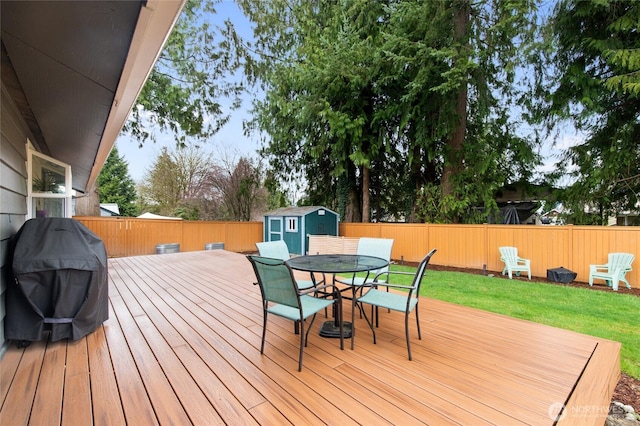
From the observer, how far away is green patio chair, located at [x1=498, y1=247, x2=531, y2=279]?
6464mm

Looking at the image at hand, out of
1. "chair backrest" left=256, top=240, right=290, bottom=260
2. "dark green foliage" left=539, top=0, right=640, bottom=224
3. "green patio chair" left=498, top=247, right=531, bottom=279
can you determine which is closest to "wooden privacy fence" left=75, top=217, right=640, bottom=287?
"green patio chair" left=498, top=247, right=531, bottom=279

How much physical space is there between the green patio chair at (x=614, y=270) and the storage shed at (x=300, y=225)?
706 centimetres

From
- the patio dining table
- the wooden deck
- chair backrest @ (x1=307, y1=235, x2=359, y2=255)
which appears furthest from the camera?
chair backrest @ (x1=307, y1=235, x2=359, y2=255)

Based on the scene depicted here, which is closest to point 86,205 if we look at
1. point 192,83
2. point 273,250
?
point 192,83

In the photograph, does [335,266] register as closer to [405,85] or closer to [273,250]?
[273,250]

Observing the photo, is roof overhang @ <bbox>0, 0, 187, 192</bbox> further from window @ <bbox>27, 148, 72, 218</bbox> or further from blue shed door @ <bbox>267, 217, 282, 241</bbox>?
blue shed door @ <bbox>267, 217, 282, 241</bbox>

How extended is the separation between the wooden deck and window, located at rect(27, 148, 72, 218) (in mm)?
1898

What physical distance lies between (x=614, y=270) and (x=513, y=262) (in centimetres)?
162

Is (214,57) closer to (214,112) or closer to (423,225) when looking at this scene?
(214,112)

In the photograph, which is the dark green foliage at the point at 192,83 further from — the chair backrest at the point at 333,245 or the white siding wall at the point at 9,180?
the white siding wall at the point at 9,180

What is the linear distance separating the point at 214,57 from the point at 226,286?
784cm

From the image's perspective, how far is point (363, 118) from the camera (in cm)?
963

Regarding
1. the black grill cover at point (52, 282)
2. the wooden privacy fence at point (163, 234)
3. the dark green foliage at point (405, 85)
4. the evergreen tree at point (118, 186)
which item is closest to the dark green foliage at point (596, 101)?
the dark green foliage at point (405, 85)

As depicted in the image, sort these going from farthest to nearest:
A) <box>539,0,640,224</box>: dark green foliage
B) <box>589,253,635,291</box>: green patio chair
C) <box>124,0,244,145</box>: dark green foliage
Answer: <box>124,0,244,145</box>: dark green foliage
<box>539,0,640,224</box>: dark green foliage
<box>589,253,635,291</box>: green patio chair
